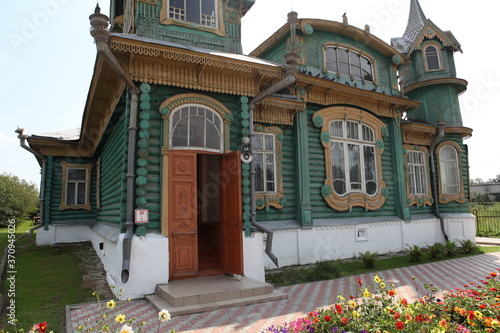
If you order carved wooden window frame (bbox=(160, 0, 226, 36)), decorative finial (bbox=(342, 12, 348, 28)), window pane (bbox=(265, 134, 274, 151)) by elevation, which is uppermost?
decorative finial (bbox=(342, 12, 348, 28))

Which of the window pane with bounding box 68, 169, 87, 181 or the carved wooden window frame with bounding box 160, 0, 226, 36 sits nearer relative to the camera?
the carved wooden window frame with bounding box 160, 0, 226, 36

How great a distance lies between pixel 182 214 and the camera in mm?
6750

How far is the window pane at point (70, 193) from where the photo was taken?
14.4 m

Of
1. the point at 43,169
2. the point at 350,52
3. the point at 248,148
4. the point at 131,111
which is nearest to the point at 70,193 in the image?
the point at 43,169

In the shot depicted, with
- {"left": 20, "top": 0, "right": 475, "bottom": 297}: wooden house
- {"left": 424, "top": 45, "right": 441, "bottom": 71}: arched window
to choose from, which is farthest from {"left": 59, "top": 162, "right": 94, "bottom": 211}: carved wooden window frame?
{"left": 424, "top": 45, "right": 441, "bottom": 71}: arched window

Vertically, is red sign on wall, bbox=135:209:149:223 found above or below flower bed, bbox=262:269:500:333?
above

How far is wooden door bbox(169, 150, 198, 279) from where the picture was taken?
661cm

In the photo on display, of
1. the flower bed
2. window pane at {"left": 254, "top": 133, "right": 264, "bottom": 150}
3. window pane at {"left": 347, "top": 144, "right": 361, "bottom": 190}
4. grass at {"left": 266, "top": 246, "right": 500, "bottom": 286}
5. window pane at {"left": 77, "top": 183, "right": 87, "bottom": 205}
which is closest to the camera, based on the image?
the flower bed

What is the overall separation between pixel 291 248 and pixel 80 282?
17.3 ft

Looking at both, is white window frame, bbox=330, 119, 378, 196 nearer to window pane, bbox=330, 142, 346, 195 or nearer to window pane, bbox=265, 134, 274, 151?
window pane, bbox=330, 142, 346, 195

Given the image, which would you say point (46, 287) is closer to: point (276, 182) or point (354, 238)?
point (276, 182)

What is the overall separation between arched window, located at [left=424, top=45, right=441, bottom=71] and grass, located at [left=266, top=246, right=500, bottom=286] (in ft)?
28.1

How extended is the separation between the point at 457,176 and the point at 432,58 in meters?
5.37

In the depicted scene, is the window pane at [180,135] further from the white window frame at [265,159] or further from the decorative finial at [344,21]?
the decorative finial at [344,21]
